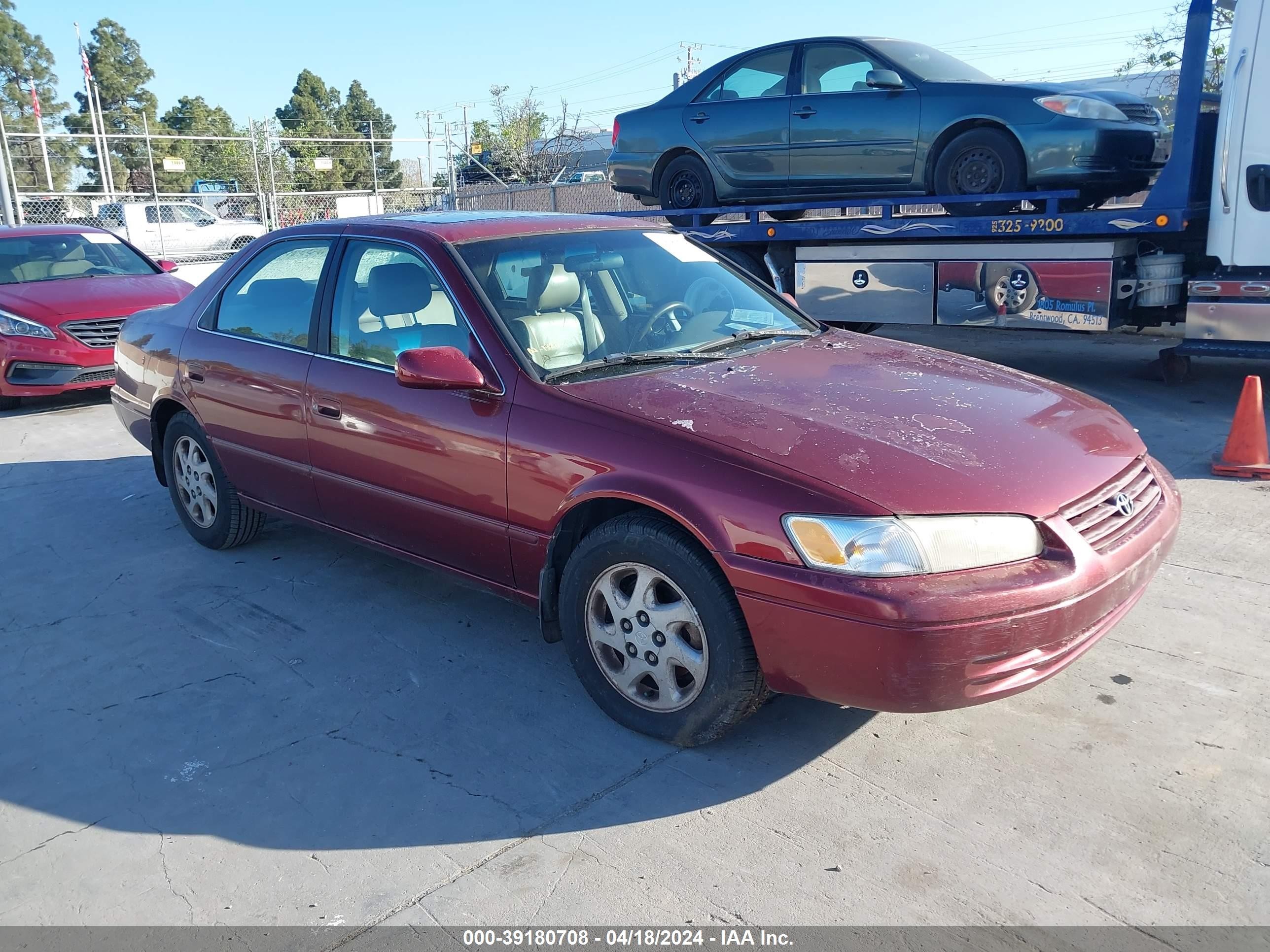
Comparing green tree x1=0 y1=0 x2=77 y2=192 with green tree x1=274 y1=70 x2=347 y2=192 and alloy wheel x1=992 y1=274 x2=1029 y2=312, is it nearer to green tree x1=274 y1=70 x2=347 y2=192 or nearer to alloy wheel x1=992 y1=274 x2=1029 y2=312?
green tree x1=274 y1=70 x2=347 y2=192

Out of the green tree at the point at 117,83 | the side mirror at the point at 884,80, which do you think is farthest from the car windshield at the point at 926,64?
the green tree at the point at 117,83

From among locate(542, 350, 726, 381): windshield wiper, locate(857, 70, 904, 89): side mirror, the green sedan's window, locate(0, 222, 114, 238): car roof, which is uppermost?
the green sedan's window

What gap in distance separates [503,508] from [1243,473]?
14.9 ft

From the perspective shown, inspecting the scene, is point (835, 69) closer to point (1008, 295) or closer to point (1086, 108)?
point (1086, 108)

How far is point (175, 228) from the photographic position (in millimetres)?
23766

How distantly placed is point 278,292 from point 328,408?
84 cm

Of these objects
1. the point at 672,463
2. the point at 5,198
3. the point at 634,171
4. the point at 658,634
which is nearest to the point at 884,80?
the point at 634,171

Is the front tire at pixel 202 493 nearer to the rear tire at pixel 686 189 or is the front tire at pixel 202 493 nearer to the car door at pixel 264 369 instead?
the car door at pixel 264 369

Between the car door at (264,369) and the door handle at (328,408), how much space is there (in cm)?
10

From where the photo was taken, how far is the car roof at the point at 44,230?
32.1ft

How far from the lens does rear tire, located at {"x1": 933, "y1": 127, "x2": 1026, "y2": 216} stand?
7934 mm

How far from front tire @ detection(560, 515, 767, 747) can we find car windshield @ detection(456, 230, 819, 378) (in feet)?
2.43

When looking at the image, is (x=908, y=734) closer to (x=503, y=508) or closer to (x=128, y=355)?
(x=503, y=508)

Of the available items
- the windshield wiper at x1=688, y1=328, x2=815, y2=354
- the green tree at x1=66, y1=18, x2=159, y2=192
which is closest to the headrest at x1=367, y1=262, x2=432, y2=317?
the windshield wiper at x1=688, y1=328, x2=815, y2=354
